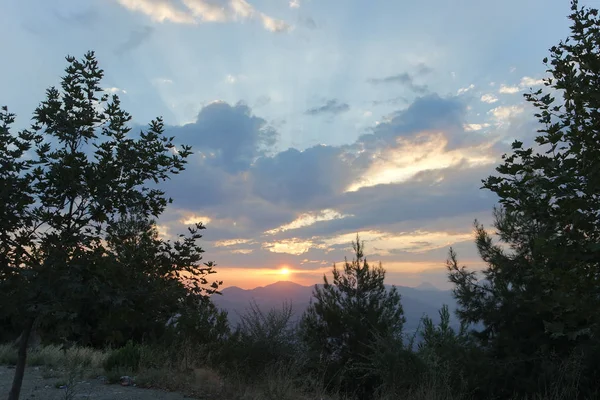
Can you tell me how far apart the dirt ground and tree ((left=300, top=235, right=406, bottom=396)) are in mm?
9475

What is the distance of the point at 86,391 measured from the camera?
8.73 metres

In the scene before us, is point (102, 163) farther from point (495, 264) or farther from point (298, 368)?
point (495, 264)

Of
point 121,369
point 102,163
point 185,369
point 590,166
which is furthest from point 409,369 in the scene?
point 102,163

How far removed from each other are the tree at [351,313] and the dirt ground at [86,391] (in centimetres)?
947

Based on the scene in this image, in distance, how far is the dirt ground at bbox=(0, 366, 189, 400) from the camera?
8.14 meters

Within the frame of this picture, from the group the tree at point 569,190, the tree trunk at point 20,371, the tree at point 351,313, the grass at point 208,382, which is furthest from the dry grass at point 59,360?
the tree at point 569,190

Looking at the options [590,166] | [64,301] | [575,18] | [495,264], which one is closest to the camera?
[64,301]

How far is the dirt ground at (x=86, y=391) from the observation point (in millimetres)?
8141

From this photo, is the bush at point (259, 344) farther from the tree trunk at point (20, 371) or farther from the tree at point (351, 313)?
the tree at point (351, 313)

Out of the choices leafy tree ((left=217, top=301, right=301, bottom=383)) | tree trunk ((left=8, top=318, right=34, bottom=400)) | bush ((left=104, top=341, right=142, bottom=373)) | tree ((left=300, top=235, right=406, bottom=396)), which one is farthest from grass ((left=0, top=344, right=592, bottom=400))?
tree ((left=300, top=235, right=406, bottom=396))

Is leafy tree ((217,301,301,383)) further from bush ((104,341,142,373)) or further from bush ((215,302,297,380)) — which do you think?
bush ((104,341,142,373))

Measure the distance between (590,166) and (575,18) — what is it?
8.23 feet

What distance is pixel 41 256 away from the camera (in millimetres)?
5461

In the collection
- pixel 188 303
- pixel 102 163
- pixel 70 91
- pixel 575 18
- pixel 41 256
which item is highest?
pixel 575 18
